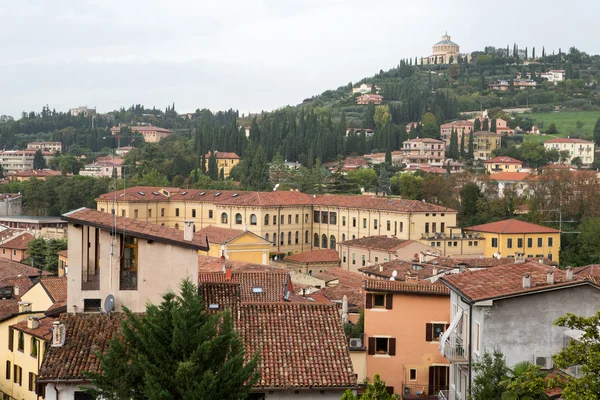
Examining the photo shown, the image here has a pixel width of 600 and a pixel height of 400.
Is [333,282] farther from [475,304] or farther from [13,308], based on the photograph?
[475,304]

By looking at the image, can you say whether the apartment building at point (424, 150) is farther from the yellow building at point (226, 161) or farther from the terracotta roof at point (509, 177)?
the yellow building at point (226, 161)

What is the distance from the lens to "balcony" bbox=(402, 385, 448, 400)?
2247cm

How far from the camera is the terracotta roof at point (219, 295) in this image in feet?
55.9

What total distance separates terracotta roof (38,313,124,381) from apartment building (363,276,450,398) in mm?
7793

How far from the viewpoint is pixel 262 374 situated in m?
15.6

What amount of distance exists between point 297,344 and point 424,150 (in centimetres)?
11701

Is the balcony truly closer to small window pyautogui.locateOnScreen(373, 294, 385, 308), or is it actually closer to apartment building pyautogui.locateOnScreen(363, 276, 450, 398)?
apartment building pyautogui.locateOnScreen(363, 276, 450, 398)

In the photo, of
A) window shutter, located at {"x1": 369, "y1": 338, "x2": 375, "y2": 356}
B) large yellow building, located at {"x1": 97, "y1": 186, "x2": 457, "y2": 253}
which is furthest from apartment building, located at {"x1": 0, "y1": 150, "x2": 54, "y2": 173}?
window shutter, located at {"x1": 369, "y1": 338, "x2": 375, "y2": 356}

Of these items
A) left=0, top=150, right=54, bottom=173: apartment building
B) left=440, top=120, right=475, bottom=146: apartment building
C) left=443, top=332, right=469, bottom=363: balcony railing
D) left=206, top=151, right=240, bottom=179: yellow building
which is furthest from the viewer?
left=0, top=150, right=54, bottom=173: apartment building

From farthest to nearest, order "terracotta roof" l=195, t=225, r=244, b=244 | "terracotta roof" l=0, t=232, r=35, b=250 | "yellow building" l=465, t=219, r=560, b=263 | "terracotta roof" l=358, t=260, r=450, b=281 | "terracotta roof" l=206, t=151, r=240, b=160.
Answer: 1. "terracotta roof" l=206, t=151, r=240, b=160
2. "terracotta roof" l=0, t=232, r=35, b=250
3. "yellow building" l=465, t=219, r=560, b=263
4. "terracotta roof" l=195, t=225, r=244, b=244
5. "terracotta roof" l=358, t=260, r=450, b=281

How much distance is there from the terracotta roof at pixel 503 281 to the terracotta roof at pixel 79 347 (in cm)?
662

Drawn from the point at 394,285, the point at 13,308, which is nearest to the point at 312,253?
the point at 13,308

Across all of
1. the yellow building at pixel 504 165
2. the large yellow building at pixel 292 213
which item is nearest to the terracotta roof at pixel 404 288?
the large yellow building at pixel 292 213

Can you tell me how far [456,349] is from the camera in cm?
1944
